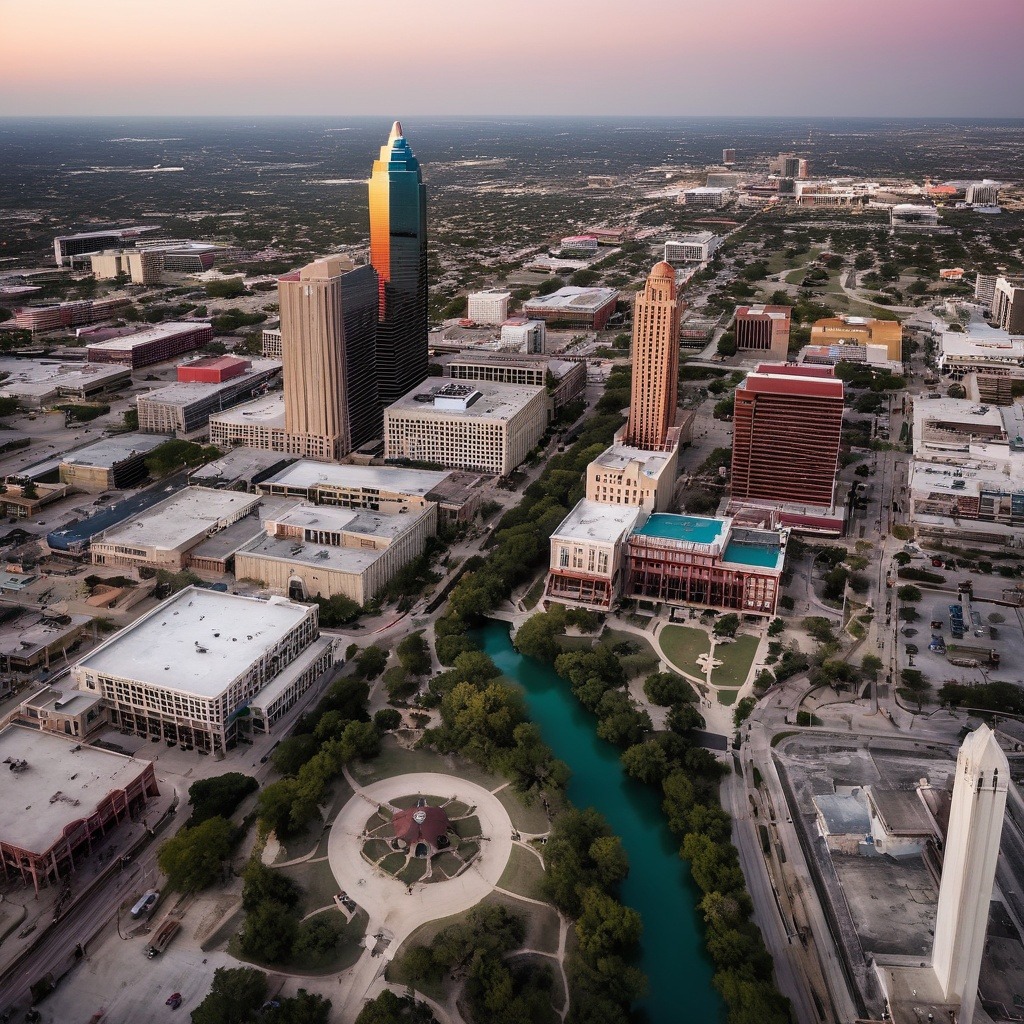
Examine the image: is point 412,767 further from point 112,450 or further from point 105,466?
point 112,450

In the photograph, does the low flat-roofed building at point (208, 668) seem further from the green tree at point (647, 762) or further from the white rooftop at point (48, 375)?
the white rooftop at point (48, 375)

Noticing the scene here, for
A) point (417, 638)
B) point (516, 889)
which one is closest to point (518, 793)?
point (516, 889)

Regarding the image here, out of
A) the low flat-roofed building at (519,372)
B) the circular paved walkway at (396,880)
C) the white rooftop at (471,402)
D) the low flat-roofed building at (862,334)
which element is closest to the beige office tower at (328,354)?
the white rooftop at (471,402)

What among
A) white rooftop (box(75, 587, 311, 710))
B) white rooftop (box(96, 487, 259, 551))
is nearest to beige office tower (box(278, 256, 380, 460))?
white rooftop (box(96, 487, 259, 551))

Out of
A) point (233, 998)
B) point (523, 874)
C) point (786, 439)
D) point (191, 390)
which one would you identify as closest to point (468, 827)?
point (523, 874)

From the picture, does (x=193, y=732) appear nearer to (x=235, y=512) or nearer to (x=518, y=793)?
(x=518, y=793)
